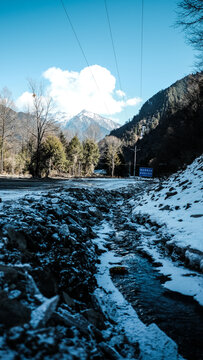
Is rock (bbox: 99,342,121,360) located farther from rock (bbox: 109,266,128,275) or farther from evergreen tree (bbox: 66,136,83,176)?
evergreen tree (bbox: 66,136,83,176)

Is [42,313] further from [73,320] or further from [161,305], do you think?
[161,305]

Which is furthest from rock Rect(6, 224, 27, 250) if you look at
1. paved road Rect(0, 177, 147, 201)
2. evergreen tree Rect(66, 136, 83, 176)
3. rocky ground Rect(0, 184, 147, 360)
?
evergreen tree Rect(66, 136, 83, 176)

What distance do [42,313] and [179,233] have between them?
395 centimetres

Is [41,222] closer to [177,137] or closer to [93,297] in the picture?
[93,297]

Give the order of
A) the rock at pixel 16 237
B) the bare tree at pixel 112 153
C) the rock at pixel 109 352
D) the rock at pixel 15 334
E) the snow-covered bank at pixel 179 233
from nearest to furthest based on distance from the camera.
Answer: the rock at pixel 15 334, the rock at pixel 109 352, the rock at pixel 16 237, the snow-covered bank at pixel 179 233, the bare tree at pixel 112 153

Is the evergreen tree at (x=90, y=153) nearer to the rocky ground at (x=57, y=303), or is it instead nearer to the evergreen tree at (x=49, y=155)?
the evergreen tree at (x=49, y=155)

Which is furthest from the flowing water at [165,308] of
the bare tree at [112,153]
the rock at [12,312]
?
the bare tree at [112,153]

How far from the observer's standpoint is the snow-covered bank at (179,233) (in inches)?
130

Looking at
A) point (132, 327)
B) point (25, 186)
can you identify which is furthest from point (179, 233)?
point (25, 186)

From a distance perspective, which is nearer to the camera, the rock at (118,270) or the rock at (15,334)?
the rock at (15,334)

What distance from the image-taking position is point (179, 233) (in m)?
4.81

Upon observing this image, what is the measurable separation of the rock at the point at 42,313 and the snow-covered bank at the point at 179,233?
210cm

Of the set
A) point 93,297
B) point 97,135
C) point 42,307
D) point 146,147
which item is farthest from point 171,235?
point 146,147

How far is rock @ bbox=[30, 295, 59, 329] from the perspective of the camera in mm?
1562
